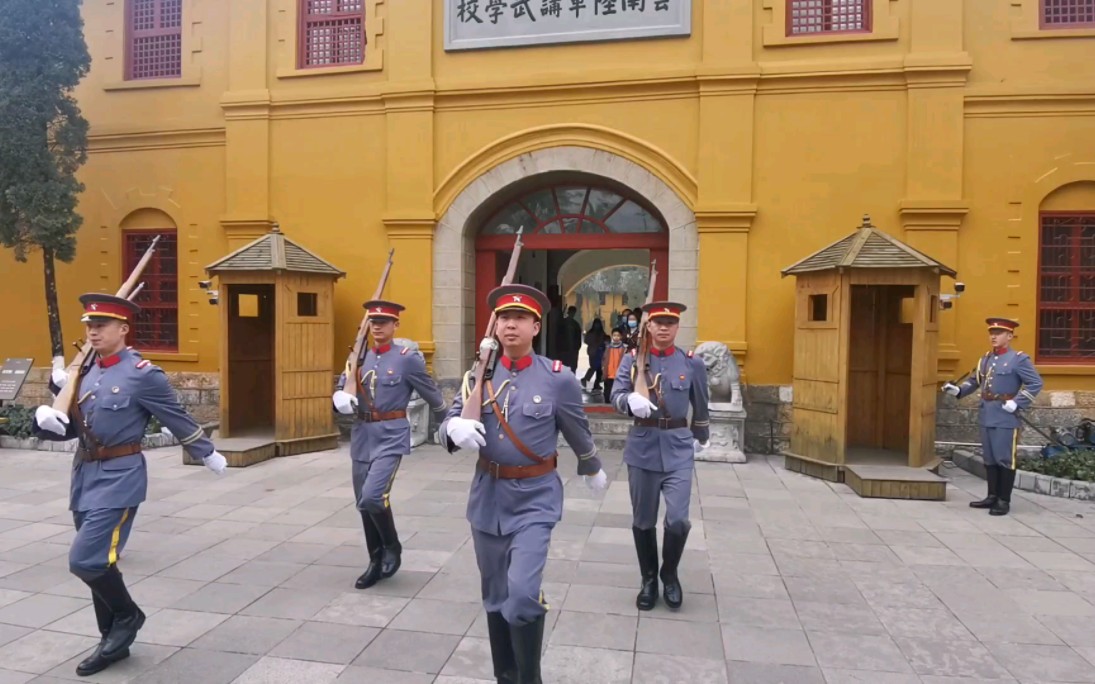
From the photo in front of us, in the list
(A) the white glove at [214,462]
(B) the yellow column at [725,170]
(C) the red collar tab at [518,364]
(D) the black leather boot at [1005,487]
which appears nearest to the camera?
(C) the red collar tab at [518,364]

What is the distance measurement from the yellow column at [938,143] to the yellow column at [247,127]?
30.0ft

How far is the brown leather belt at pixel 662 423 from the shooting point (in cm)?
459

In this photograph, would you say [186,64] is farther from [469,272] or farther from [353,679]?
[353,679]

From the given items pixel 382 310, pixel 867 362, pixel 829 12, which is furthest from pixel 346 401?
pixel 829 12

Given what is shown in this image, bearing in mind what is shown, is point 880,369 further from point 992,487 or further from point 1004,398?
point 992,487

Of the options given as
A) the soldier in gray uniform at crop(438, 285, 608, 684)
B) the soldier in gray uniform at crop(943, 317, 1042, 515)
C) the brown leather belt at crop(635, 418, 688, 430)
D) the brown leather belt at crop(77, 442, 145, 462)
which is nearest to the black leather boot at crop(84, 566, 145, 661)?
the brown leather belt at crop(77, 442, 145, 462)

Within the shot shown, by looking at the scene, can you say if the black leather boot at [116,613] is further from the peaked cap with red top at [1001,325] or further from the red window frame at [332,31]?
the red window frame at [332,31]

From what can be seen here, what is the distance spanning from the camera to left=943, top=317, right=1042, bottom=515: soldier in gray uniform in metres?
6.82

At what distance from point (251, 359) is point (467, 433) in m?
8.18

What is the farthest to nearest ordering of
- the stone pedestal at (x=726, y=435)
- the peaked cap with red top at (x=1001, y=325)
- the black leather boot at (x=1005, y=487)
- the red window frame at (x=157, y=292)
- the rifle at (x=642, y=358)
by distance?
the red window frame at (x=157, y=292)
the stone pedestal at (x=726, y=435)
the peaked cap with red top at (x=1001, y=325)
the black leather boot at (x=1005, y=487)
the rifle at (x=642, y=358)

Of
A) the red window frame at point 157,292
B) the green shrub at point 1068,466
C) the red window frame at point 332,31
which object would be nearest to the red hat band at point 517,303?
the green shrub at point 1068,466

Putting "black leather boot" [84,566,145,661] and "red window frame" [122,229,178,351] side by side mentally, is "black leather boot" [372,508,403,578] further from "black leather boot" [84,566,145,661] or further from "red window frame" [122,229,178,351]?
"red window frame" [122,229,178,351]

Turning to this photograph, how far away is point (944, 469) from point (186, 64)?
12.5 m

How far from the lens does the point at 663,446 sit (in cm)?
456
